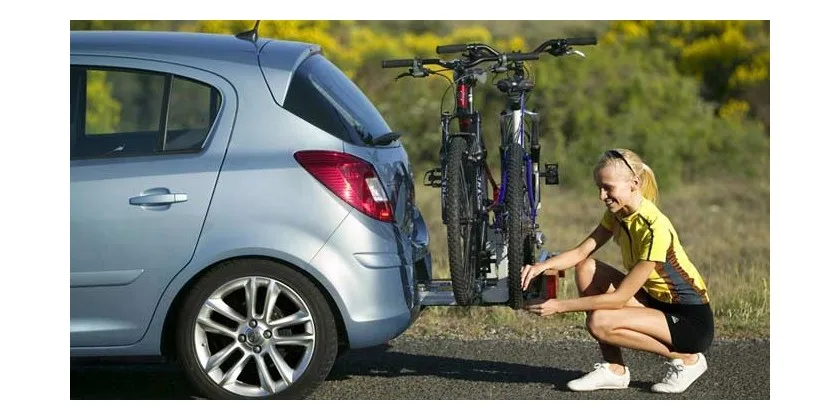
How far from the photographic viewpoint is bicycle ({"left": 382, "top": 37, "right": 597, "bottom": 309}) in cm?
681

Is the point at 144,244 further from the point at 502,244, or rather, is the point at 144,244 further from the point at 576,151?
the point at 576,151

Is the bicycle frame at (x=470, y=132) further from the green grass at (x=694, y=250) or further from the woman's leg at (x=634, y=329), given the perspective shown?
the green grass at (x=694, y=250)

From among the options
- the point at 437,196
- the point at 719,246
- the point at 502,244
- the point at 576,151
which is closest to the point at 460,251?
the point at 502,244

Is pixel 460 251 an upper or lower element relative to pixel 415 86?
lower

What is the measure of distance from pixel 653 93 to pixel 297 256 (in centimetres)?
1640

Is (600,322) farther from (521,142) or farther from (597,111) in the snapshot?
(597,111)

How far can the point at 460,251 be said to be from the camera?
6742 millimetres

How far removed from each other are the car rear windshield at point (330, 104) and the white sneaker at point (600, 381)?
156cm

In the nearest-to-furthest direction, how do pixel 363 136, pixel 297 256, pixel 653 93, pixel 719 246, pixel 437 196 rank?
pixel 297 256 < pixel 363 136 < pixel 719 246 < pixel 437 196 < pixel 653 93

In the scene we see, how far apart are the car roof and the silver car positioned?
1 centimetres

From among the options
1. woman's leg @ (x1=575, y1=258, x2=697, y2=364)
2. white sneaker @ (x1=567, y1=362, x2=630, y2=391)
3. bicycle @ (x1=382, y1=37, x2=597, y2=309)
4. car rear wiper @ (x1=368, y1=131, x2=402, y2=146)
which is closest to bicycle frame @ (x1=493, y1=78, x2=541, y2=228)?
bicycle @ (x1=382, y1=37, x2=597, y2=309)

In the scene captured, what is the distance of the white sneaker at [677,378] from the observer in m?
6.98

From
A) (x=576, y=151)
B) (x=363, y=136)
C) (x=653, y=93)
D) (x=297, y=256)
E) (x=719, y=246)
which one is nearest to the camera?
(x=297, y=256)

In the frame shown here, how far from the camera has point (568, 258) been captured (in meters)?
7.13
